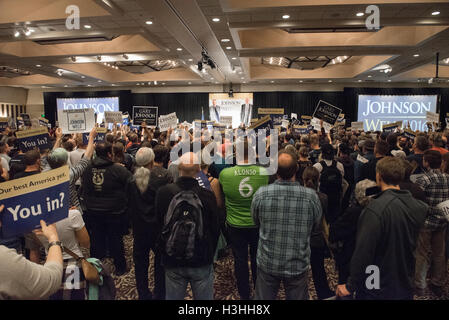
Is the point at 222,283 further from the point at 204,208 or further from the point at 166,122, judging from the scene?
the point at 166,122

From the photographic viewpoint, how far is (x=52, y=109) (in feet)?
71.0

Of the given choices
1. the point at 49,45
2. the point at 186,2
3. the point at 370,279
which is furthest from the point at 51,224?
the point at 49,45

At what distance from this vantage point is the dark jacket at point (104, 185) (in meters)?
3.54

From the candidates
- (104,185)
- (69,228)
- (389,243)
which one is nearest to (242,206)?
(389,243)

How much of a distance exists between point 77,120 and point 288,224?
14.4 feet

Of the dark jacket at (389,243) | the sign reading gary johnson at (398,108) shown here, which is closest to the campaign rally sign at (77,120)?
the dark jacket at (389,243)

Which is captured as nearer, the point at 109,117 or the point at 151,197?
the point at 151,197

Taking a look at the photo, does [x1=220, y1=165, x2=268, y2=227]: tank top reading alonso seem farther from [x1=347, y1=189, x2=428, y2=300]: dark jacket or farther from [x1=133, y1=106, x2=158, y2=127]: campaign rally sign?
[x1=133, y1=106, x2=158, y2=127]: campaign rally sign

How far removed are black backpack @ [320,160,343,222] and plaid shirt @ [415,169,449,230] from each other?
87 cm

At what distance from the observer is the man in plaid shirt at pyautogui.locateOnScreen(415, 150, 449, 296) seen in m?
3.16

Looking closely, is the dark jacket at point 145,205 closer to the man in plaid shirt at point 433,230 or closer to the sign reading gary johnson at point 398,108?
the man in plaid shirt at point 433,230

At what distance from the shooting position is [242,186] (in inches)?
117

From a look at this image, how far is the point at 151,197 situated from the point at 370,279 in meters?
2.00
